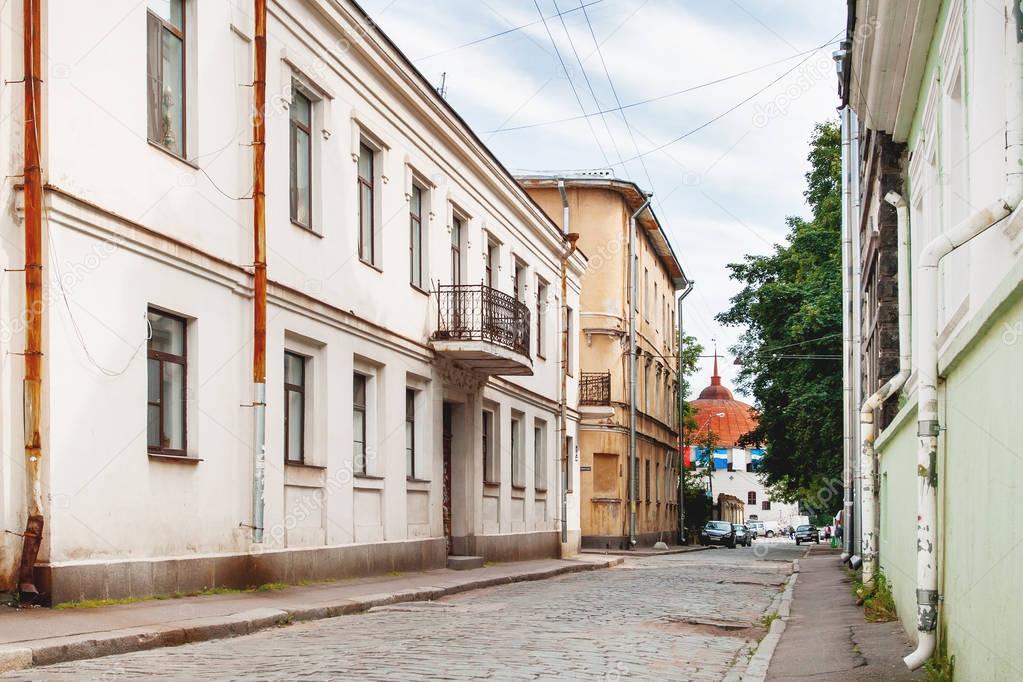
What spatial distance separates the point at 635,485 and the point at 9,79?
32565 mm

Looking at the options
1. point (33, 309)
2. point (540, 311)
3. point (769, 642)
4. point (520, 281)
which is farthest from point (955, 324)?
point (540, 311)

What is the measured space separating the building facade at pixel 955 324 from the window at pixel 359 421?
306 inches

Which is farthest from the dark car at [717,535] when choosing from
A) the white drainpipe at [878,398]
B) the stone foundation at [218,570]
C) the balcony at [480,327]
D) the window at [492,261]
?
the white drainpipe at [878,398]

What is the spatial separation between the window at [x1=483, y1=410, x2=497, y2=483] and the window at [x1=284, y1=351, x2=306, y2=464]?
9581 mm

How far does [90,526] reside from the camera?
11508 mm

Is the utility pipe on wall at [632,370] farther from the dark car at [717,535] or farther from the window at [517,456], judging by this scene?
the dark car at [717,535]

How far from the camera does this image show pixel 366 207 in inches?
776

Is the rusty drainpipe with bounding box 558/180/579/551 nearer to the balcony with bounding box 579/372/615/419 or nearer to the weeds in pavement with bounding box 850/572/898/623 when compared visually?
the balcony with bounding box 579/372/615/419

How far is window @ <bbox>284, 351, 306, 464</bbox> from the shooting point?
54.4ft

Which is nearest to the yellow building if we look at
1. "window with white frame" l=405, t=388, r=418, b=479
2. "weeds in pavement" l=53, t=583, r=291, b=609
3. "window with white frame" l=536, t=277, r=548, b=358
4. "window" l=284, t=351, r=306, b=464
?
"window with white frame" l=536, t=277, r=548, b=358

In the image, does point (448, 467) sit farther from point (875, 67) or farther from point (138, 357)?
point (875, 67)

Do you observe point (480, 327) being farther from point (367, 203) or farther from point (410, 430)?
point (367, 203)

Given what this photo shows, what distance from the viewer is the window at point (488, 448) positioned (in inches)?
1041

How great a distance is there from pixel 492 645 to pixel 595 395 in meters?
28.2
